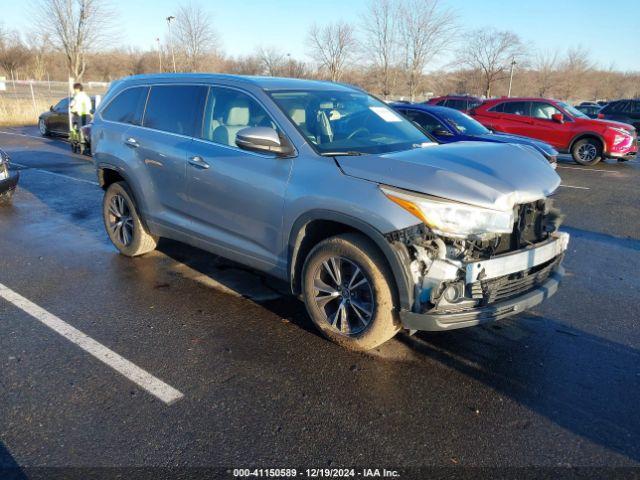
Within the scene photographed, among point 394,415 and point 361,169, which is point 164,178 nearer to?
point 361,169

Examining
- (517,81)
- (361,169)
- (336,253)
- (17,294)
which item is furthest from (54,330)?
(517,81)

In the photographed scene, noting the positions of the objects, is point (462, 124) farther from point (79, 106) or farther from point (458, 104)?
point (79, 106)

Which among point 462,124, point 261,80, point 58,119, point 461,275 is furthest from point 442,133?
point 58,119

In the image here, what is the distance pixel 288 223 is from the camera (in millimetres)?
3812

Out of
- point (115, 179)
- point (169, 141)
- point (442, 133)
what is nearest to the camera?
point (169, 141)

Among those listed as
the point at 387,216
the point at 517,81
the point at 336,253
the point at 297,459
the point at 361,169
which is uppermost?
the point at 517,81

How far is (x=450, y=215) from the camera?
319 centimetres

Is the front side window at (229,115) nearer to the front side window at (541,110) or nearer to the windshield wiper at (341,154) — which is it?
the windshield wiper at (341,154)

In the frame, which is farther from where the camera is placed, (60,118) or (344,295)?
(60,118)

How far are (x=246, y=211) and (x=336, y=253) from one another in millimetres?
934

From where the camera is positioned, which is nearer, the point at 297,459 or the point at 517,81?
the point at 297,459

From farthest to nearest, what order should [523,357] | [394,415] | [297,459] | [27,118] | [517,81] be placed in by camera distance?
[517,81] → [27,118] → [523,357] → [394,415] → [297,459]

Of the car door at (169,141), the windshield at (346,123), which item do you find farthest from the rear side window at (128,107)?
the windshield at (346,123)

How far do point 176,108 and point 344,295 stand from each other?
2.49m
